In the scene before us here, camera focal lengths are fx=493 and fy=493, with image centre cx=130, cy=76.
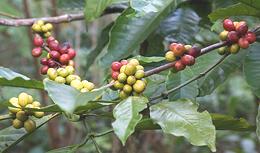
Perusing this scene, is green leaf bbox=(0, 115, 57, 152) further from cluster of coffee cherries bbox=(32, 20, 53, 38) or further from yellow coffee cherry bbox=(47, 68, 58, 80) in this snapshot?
cluster of coffee cherries bbox=(32, 20, 53, 38)

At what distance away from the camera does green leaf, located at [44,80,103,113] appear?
0.61 meters

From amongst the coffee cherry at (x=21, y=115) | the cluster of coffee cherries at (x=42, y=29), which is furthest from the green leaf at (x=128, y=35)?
the coffee cherry at (x=21, y=115)

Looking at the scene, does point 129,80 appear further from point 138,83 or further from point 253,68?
point 253,68

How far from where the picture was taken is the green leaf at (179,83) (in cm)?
95

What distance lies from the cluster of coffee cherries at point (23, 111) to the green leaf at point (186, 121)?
19 centimetres

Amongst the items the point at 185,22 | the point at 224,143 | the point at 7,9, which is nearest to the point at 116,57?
the point at 185,22

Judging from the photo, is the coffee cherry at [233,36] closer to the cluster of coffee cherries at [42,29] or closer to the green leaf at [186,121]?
the green leaf at [186,121]

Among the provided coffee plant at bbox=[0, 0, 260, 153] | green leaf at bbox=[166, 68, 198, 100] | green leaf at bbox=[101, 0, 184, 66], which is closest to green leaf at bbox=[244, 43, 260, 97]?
coffee plant at bbox=[0, 0, 260, 153]

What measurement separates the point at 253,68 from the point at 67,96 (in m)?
0.41

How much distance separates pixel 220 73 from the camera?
3.45ft

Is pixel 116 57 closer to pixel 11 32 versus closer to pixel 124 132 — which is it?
pixel 124 132

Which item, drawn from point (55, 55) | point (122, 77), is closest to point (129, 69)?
point (122, 77)

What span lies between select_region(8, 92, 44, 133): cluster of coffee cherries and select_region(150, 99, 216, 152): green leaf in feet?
0.63

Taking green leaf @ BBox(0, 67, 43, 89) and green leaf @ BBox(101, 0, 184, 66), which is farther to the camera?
green leaf @ BBox(101, 0, 184, 66)
